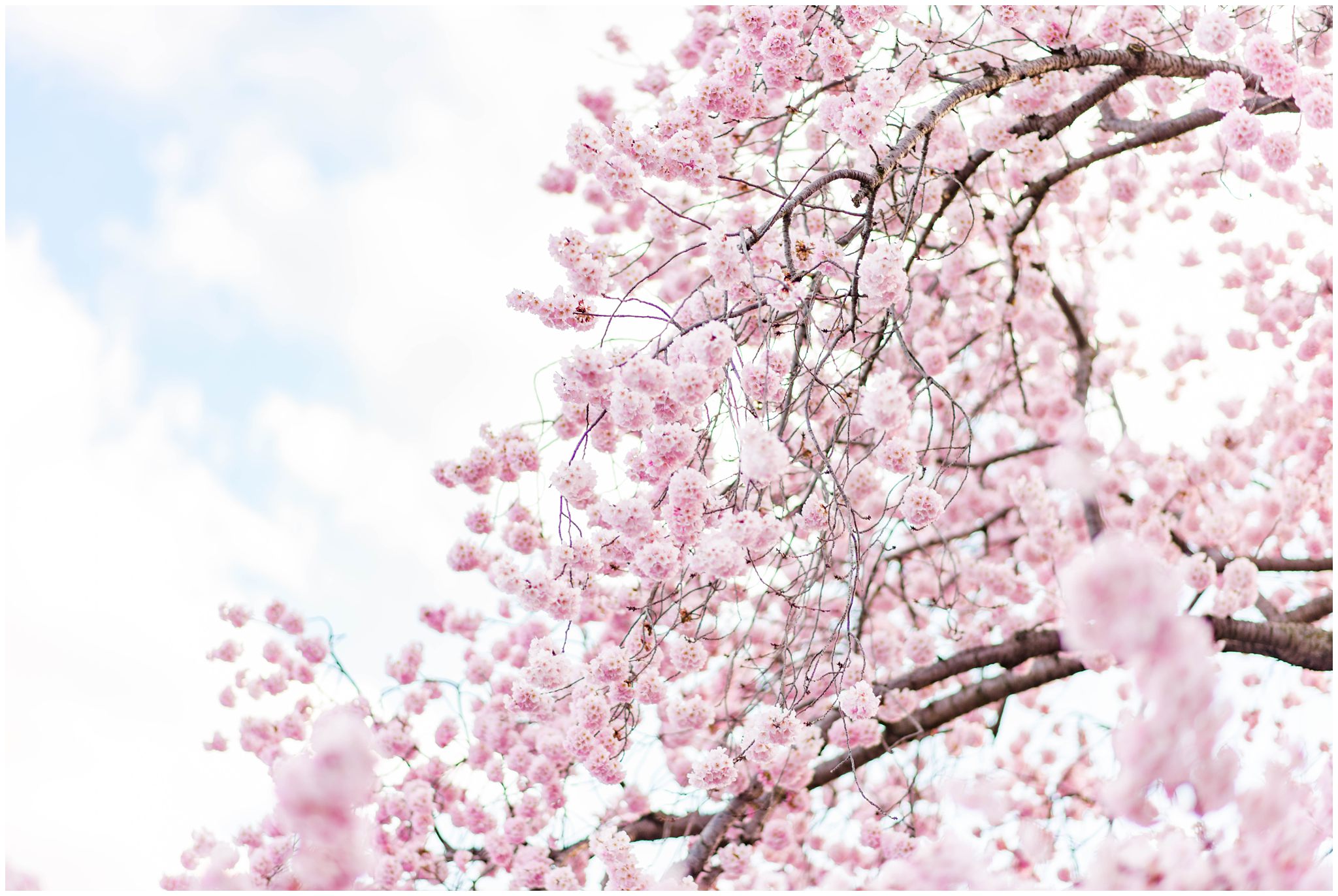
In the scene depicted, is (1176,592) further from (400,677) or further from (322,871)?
(400,677)

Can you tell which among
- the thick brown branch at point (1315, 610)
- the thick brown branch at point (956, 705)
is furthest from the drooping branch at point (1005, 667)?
the thick brown branch at point (1315, 610)

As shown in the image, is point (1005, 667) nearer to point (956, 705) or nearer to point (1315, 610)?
point (956, 705)

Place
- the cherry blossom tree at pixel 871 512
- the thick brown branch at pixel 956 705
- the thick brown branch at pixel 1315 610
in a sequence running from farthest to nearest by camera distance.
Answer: the thick brown branch at pixel 1315 610, the thick brown branch at pixel 956 705, the cherry blossom tree at pixel 871 512

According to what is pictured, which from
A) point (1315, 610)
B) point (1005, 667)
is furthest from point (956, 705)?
point (1315, 610)

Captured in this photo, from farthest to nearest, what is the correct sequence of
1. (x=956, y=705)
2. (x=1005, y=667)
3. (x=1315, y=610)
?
(x=1315, y=610) → (x=1005, y=667) → (x=956, y=705)

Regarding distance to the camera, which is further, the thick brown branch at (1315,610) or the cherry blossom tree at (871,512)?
the thick brown branch at (1315,610)

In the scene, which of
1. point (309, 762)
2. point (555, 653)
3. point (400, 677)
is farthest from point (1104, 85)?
point (400, 677)

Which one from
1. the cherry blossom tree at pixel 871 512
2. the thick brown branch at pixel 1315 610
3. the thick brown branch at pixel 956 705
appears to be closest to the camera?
the cherry blossom tree at pixel 871 512

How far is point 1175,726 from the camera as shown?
1216mm

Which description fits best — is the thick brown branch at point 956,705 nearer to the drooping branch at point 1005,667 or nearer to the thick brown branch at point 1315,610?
the drooping branch at point 1005,667

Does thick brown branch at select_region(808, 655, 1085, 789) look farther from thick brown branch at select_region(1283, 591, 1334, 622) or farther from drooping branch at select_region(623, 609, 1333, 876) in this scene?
thick brown branch at select_region(1283, 591, 1334, 622)

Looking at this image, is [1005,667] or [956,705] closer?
[956,705]

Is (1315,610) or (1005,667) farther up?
(1315,610)

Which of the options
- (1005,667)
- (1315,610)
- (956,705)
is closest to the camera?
(956,705)
